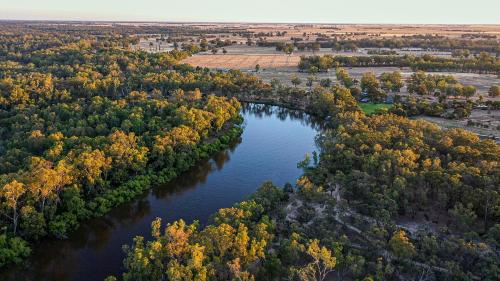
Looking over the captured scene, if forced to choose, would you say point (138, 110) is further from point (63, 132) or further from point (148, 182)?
point (148, 182)

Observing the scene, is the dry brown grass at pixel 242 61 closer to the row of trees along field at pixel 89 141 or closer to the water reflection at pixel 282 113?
the row of trees along field at pixel 89 141

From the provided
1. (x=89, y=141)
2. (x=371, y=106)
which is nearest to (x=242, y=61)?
(x=371, y=106)

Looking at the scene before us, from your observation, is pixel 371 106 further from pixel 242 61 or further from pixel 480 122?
pixel 242 61

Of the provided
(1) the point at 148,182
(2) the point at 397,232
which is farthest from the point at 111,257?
(2) the point at 397,232

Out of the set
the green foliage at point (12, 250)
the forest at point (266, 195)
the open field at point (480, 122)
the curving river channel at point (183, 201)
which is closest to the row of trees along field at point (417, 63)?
the open field at point (480, 122)

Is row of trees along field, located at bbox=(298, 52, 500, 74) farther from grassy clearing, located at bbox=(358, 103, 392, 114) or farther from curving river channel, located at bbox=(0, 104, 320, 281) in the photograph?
curving river channel, located at bbox=(0, 104, 320, 281)
